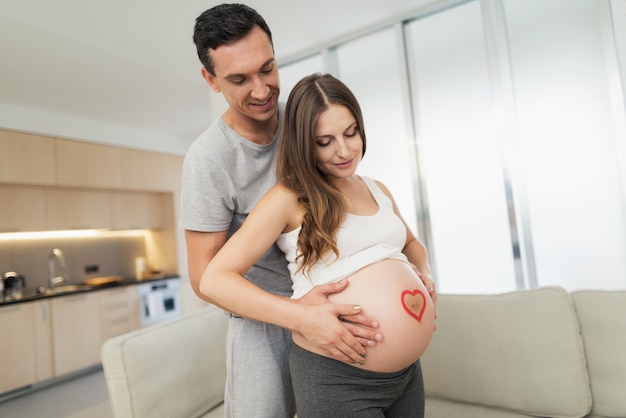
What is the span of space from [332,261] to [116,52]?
3.14m

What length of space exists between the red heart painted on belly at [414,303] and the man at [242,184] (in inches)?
4.1

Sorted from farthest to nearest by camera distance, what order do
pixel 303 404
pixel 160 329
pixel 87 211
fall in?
pixel 87 211, pixel 160 329, pixel 303 404

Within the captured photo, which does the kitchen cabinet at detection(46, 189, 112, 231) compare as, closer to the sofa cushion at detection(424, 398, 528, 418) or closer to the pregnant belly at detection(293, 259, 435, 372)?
the sofa cushion at detection(424, 398, 528, 418)

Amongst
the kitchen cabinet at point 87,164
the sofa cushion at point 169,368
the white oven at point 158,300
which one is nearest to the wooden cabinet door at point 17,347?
the white oven at point 158,300

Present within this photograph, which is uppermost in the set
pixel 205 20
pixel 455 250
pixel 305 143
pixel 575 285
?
pixel 205 20

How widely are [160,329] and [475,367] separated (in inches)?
53.2

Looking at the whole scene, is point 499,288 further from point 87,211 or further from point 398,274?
point 87,211

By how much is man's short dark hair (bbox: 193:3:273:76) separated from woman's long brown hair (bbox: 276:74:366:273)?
0.65 ft

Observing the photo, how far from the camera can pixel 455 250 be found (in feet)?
9.25

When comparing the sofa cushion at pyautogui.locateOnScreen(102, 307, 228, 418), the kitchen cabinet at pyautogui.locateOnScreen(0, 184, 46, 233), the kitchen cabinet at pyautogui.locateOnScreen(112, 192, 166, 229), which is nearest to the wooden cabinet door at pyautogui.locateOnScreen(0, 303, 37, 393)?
the kitchen cabinet at pyautogui.locateOnScreen(0, 184, 46, 233)

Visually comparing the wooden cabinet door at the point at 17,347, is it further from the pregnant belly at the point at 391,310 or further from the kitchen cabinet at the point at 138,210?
the pregnant belly at the point at 391,310

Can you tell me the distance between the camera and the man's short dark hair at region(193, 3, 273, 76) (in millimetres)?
1012

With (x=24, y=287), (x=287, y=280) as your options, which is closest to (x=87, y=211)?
(x=24, y=287)

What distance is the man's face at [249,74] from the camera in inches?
40.3
